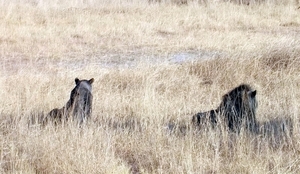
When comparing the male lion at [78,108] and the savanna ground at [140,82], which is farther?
the male lion at [78,108]

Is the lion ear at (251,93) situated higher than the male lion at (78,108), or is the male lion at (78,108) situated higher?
the lion ear at (251,93)

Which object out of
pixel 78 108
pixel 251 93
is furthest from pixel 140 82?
pixel 251 93

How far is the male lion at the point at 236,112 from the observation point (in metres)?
5.95

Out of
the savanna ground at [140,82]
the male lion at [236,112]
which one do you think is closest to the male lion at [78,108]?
the savanna ground at [140,82]

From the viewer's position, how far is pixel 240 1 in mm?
24188

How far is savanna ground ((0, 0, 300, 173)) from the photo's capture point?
476 centimetres

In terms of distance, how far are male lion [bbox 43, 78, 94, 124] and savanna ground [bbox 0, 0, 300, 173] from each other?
205mm

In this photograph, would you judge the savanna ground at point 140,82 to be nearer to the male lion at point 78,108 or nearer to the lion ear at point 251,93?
the male lion at point 78,108

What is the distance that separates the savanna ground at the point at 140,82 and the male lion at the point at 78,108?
0.67ft

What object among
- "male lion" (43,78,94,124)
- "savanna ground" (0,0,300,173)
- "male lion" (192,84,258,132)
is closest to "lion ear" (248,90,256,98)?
"male lion" (192,84,258,132)

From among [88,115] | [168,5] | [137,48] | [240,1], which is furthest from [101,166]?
[240,1]

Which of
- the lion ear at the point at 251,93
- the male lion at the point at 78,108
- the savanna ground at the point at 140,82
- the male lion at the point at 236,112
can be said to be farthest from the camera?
the lion ear at the point at 251,93

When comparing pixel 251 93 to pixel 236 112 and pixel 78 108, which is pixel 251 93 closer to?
pixel 236 112

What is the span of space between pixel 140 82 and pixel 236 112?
3.32 m
